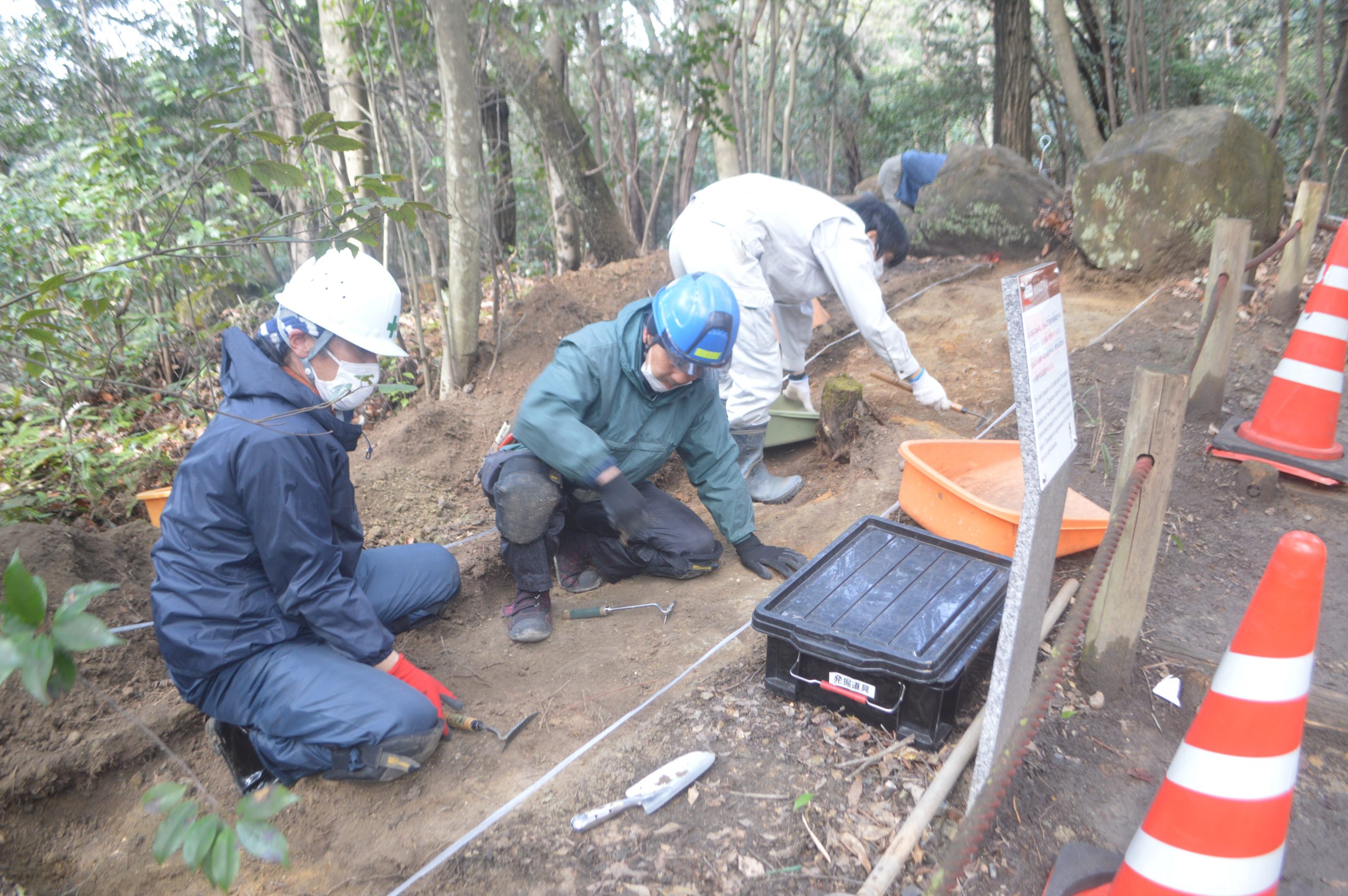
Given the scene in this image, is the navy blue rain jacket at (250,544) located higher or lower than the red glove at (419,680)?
higher

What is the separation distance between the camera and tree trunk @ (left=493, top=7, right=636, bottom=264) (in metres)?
6.39

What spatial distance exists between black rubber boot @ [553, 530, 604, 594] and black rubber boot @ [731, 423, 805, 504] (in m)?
1.08

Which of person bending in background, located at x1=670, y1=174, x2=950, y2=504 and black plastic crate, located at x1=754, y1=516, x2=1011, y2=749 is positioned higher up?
person bending in background, located at x1=670, y1=174, x2=950, y2=504

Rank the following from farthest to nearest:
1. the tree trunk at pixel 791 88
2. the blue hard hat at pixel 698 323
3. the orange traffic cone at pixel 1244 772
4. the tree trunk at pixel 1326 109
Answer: the tree trunk at pixel 791 88
the tree trunk at pixel 1326 109
the blue hard hat at pixel 698 323
the orange traffic cone at pixel 1244 772

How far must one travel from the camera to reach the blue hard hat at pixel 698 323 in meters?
2.66

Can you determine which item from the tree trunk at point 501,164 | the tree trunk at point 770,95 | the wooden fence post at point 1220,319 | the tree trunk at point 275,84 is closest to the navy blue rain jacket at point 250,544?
the wooden fence post at point 1220,319

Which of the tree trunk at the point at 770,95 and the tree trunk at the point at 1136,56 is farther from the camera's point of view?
the tree trunk at the point at 1136,56

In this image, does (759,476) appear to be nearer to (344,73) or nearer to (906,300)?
(906,300)

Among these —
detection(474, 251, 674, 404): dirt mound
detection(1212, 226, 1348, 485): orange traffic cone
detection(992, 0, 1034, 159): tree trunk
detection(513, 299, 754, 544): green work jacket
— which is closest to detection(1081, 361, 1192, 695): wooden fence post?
detection(513, 299, 754, 544): green work jacket

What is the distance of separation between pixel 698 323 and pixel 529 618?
51.7 inches

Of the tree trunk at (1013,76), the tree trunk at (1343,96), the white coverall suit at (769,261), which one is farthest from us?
the tree trunk at (1013,76)

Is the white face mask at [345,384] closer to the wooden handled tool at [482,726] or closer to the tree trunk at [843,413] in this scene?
the wooden handled tool at [482,726]

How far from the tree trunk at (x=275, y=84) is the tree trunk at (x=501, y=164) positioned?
1.55 m

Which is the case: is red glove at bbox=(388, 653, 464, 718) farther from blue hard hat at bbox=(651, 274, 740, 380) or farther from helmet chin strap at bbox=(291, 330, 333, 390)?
blue hard hat at bbox=(651, 274, 740, 380)
